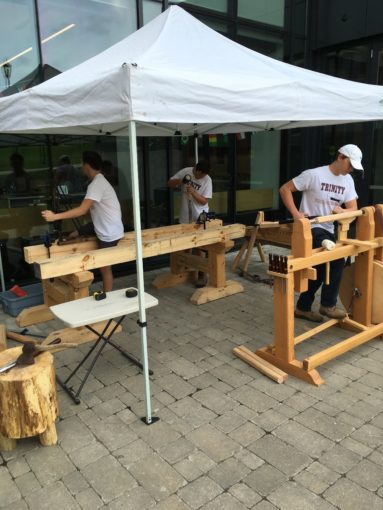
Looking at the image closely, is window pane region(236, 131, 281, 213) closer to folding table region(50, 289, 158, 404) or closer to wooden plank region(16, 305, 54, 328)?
wooden plank region(16, 305, 54, 328)

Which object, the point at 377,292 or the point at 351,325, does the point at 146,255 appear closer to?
the point at 351,325

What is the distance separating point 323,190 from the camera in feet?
13.4

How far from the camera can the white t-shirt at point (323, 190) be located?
4059mm

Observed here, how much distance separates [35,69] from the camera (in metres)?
5.36

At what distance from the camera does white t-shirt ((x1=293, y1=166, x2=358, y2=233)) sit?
13.3 feet

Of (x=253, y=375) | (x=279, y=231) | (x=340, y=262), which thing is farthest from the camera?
(x=279, y=231)

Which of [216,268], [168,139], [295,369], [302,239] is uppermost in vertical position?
[168,139]

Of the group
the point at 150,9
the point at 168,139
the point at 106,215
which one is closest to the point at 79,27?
the point at 150,9

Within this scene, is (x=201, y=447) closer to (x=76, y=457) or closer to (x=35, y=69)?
(x=76, y=457)

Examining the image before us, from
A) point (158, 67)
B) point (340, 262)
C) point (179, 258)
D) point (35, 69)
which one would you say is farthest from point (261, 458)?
point (35, 69)

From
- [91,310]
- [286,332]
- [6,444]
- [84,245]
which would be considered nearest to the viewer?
[6,444]

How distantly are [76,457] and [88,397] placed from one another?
0.66 metres

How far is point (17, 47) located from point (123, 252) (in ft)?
9.70

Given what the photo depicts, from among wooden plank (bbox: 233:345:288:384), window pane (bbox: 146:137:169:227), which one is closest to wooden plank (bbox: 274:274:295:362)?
wooden plank (bbox: 233:345:288:384)
